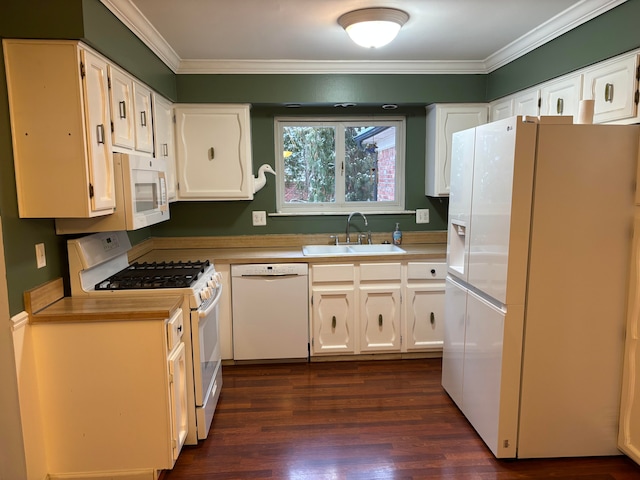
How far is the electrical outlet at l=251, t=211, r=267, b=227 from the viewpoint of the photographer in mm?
3879

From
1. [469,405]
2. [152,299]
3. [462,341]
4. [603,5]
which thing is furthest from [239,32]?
[469,405]

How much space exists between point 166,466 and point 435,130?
3008 millimetres

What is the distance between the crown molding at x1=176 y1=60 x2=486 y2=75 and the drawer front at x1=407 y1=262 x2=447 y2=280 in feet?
5.00

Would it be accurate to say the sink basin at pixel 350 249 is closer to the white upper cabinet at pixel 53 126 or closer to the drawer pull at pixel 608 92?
the drawer pull at pixel 608 92

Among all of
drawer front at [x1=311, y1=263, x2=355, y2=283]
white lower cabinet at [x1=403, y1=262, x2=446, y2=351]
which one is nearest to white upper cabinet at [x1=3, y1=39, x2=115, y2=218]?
drawer front at [x1=311, y1=263, x2=355, y2=283]

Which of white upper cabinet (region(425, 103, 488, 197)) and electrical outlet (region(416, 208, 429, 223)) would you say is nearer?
white upper cabinet (region(425, 103, 488, 197))

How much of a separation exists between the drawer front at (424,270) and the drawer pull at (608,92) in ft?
5.12

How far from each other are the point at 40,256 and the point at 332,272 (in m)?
1.93

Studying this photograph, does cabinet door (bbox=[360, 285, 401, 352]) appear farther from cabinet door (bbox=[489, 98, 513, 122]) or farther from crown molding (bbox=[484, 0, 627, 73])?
crown molding (bbox=[484, 0, 627, 73])

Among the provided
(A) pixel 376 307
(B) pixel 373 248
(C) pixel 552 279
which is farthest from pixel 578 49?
(A) pixel 376 307

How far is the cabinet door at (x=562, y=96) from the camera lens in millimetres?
2550

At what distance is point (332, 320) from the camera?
346cm

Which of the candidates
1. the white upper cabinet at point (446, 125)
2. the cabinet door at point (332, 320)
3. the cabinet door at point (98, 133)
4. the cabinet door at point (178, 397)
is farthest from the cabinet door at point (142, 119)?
the white upper cabinet at point (446, 125)

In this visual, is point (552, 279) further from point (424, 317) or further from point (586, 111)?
point (424, 317)
